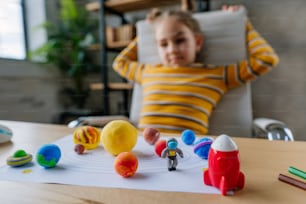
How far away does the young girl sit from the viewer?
0.83 m

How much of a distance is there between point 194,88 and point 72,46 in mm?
1062

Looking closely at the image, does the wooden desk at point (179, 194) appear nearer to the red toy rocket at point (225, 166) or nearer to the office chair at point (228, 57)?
the red toy rocket at point (225, 166)

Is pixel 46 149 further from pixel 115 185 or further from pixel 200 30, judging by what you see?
pixel 200 30

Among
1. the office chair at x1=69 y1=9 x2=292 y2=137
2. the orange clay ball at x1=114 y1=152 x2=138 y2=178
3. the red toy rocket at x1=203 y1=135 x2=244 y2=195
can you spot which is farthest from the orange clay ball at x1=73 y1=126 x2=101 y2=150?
the office chair at x1=69 y1=9 x2=292 y2=137

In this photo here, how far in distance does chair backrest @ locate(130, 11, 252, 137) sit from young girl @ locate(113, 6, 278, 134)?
0.04m

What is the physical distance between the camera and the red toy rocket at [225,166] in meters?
0.27

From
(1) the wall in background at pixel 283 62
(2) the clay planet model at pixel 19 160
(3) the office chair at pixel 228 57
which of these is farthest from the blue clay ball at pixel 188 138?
(1) the wall in background at pixel 283 62

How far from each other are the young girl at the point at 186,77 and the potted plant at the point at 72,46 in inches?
33.1

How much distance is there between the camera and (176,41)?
2.85 feet

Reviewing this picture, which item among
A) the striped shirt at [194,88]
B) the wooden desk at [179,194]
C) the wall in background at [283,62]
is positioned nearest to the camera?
the wooden desk at [179,194]

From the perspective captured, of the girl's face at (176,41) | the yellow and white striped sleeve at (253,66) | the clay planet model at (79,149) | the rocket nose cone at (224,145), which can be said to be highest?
the girl's face at (176,41)

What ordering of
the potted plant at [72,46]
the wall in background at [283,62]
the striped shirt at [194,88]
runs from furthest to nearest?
the potted plant at [72,46] → the wall in background at [283,62] → the striped shirt at [194,88]

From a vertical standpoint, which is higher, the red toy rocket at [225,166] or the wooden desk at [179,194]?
the red toy rocket at [225,166]

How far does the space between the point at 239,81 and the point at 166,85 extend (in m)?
0.26
